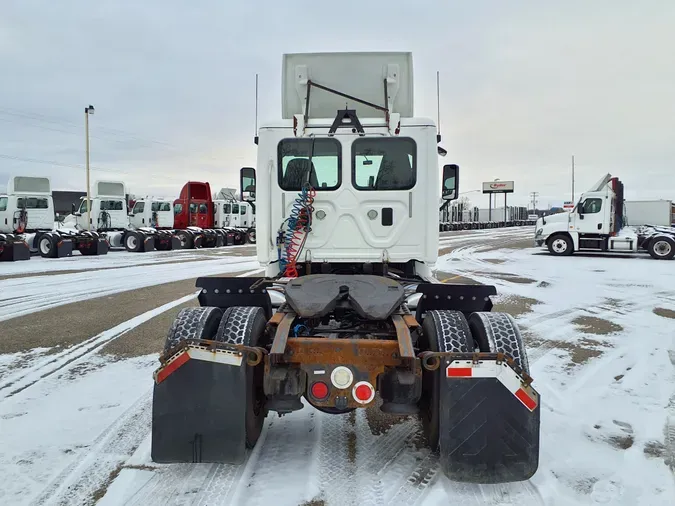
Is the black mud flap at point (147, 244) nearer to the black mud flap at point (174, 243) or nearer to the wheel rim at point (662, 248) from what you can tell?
the black mud flap at point (174, 243)

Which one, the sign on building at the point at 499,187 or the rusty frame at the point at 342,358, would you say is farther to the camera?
the sign on building at the point at 499,187

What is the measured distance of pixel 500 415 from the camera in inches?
119

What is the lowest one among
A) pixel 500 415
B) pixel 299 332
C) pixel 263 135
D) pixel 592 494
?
pixel 592 494

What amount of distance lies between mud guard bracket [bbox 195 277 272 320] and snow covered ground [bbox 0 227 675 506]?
106 cm

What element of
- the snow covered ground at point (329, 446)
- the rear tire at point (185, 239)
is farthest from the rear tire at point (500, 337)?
the rear tire at point (185, 239)

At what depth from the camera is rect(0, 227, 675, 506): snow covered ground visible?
3.13m

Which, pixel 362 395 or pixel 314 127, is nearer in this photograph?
pixel 362 395

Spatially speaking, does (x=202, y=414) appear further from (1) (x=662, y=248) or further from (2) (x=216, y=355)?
(1) (x=662, y=248)

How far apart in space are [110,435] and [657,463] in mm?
4180

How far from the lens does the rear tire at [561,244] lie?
22156 millimetres

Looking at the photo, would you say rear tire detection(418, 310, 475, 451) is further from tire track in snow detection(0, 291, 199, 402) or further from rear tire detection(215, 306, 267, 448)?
tire track in snow detection(0, 291, 199, 402)

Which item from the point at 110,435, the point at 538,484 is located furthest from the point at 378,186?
the point at 110,435

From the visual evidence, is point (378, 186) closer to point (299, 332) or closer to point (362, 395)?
point (299, 332)

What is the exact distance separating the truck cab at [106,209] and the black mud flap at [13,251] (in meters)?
5.53
